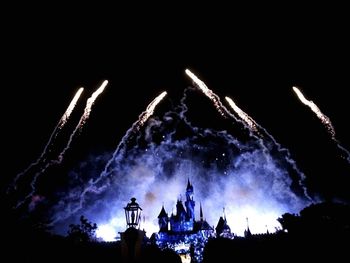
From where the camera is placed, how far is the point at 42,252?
62.9 feet

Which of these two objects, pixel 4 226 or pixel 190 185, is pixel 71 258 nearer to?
pixel 4 226

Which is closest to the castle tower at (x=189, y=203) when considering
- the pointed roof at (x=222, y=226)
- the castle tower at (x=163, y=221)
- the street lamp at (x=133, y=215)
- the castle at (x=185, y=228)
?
the castle at (x=185, y=228)

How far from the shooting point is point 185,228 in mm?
89188

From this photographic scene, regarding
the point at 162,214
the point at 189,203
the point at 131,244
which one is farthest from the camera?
the point at 189,203

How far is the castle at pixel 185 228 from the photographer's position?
82000mm

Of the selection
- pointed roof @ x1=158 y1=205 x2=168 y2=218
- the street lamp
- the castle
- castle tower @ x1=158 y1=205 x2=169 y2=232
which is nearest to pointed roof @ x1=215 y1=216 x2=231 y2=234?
the castle

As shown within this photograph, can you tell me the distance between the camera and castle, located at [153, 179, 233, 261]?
8200cm

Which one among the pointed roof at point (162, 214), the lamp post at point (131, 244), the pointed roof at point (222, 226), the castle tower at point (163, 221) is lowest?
the lamp post at point (131, 244)

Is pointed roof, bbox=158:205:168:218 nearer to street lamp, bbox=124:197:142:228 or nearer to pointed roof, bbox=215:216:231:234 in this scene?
pointed roof, bbox=215:216:231:234

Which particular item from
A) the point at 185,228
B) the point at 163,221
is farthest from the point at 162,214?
the point at 185,228

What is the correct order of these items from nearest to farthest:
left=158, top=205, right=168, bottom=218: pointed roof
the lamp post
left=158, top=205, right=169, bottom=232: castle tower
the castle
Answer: the lamp post → the castle → left=158, top=205, right=169, bottom=232: castle tower → left=158, top=205, right=168, bottom=218: pointed roof

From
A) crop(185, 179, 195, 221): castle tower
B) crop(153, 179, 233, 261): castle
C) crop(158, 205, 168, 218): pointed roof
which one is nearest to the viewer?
crop(153, 179, 233, 261): castle

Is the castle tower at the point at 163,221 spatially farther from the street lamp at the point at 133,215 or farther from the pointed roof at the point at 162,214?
the street lamp at the point at 133,215

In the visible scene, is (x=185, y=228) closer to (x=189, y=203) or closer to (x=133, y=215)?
(x=189, y=203)
